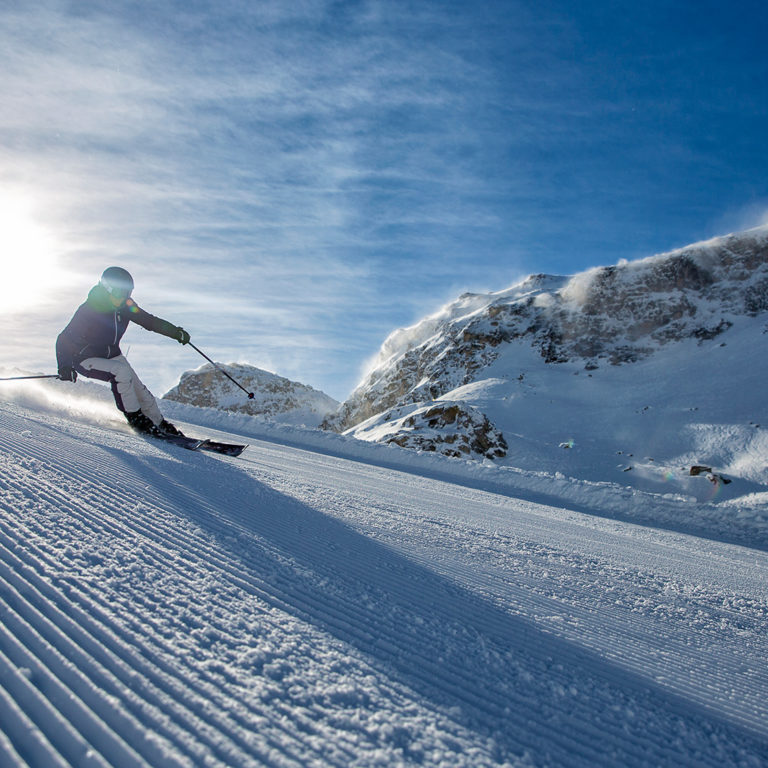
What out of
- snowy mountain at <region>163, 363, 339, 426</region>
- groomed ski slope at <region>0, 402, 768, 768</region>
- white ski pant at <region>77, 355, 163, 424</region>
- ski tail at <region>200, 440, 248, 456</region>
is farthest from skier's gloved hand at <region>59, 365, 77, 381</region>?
snowy mountain at <region>163, 363, 339, 426</region>

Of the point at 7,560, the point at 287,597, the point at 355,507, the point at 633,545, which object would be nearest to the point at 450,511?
the point at 355,507

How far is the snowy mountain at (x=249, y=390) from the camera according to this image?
117 metres

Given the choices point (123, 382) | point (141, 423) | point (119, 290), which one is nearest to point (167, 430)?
point (141, 423)

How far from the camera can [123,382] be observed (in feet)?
25.2

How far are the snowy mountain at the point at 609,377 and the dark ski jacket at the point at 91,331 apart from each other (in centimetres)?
1803

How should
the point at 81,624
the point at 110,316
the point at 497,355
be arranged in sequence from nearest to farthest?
the point at 81,624 < the point at 110,316 < the point at 497,355

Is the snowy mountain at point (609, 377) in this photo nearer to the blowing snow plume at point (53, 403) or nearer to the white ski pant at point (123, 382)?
the blowing snow plume at point (53, 403)

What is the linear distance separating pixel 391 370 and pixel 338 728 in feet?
239

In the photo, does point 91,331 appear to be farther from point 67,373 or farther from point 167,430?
point 167,430

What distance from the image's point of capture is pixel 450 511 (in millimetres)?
5336

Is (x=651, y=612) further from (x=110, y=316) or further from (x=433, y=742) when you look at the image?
(x=110, y=316)

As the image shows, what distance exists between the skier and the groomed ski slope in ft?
13.3

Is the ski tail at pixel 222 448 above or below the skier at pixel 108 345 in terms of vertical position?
below

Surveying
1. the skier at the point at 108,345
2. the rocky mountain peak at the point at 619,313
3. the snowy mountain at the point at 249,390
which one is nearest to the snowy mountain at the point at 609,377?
the rocky mountain peak at the point at 619,313
